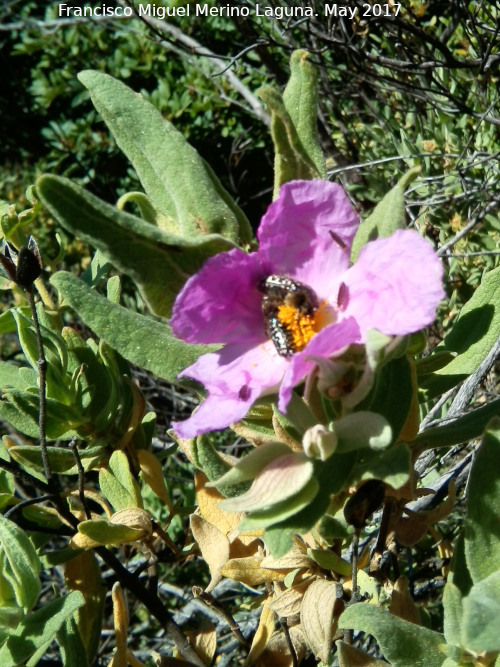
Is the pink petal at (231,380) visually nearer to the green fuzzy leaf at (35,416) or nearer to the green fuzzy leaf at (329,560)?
the green fuzzy leaf at (329,560)

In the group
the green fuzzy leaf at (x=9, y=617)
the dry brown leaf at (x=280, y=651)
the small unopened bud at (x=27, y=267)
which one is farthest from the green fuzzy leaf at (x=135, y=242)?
the dry brown leaf at (x=280, y=651)

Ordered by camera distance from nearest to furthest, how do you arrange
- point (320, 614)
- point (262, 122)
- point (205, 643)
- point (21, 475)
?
point (320, 614)
point (21, 475)
point (205, 643)
point (262, 122)

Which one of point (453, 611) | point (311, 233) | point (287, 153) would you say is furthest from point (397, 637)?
point (287, 153)

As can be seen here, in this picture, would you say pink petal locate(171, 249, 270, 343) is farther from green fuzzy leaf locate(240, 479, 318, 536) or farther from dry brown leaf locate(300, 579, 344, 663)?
dry brown leaf locate(300, 579, 344, 663)

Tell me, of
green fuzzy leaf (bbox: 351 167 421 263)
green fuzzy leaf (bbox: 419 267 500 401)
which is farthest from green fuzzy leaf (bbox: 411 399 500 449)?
green fuzzy leaf (bbox: 351 167 421 263)

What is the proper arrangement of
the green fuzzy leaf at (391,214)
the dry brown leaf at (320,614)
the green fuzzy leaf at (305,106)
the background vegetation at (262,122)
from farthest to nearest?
the background vegetation at (262,122) < the dry brown leaf at (320,614) < the green fuzzy leaf at (305,106) < the green fuzzy leaf at (391,214)

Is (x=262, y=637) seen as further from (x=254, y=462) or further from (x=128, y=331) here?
(x=128, y=331)

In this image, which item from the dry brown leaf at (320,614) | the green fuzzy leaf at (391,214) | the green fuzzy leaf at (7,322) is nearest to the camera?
the green fuzzy leaf at (391,214)
